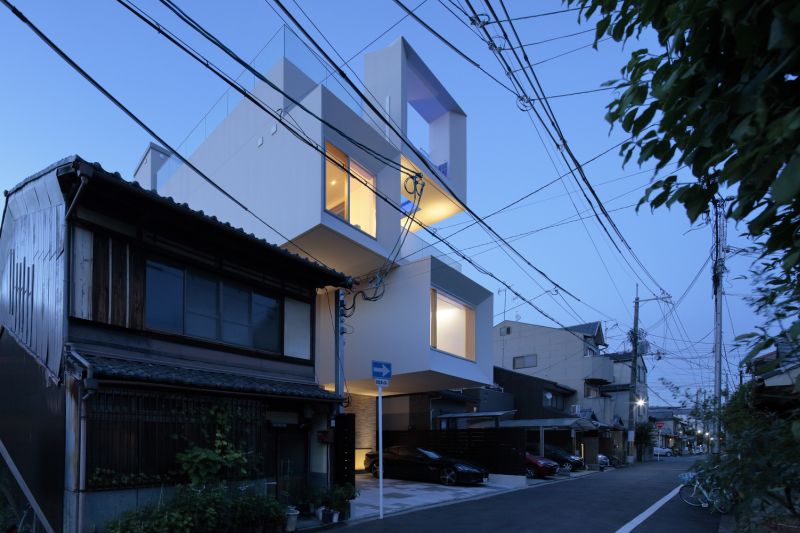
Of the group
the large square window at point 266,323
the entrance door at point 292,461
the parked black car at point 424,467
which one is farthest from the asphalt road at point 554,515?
the large square window at point 266,323

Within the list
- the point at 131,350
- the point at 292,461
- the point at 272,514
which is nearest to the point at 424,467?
the point at 292,461

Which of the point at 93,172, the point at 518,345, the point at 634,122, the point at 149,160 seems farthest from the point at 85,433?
A: the point at 518,345

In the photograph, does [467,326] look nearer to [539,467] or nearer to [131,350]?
[539,467]

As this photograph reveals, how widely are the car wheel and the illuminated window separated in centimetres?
828

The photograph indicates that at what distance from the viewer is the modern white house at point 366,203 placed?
16.5 m

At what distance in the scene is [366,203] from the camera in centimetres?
1866

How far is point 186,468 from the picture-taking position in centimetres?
905

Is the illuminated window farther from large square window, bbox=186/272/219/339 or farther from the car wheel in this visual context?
the car wheel

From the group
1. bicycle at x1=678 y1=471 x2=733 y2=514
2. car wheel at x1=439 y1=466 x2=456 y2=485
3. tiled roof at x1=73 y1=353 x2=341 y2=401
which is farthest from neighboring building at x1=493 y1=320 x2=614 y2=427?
tiled roof at x1=73 y1=353 x2=341 y2=401

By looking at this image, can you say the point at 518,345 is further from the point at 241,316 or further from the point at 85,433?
the point at 85,433

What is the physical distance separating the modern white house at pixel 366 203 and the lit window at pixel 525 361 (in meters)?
22.3

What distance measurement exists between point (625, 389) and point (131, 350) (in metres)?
41.9

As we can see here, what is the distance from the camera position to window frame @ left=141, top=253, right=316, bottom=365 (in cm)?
1023

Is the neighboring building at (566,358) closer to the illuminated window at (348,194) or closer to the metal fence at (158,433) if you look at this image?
the illuminated window at (348,194)
